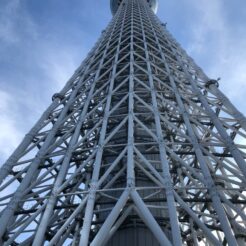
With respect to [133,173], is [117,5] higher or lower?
higher

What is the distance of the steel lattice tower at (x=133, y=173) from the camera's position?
9.61m

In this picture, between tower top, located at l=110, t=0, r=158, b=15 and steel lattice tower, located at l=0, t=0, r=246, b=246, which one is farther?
tower top, located at l=110, t=0, r=158, b=15

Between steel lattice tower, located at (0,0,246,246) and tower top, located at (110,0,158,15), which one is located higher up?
tower top, located at (110,0,158,15)

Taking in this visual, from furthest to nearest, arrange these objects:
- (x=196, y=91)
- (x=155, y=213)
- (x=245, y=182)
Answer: (x=196, y=91) < (x=155, y=213) < (x=245, y=182)

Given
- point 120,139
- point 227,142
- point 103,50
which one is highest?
point 103,50

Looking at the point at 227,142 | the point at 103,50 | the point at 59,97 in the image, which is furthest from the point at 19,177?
the point at 103,50

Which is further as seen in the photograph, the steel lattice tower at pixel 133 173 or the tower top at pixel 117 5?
the tower top at pixel 117 5

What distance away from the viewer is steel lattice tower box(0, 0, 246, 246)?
9.61m

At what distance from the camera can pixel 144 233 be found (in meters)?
12.0

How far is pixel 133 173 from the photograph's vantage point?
33.7ft

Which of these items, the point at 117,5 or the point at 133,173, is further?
the point at 117,5

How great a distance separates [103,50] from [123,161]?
13.4 m

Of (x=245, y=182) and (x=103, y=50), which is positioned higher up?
(x=103, y=50)

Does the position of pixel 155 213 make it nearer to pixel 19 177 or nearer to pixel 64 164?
pixel 64 164
